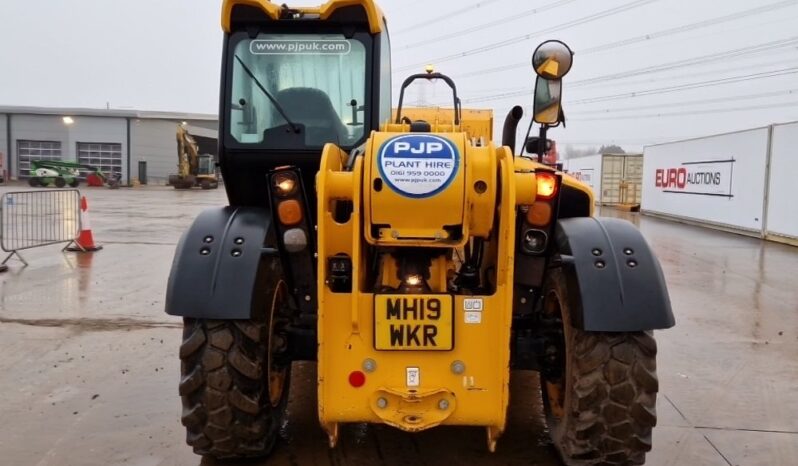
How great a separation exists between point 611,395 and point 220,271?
77.1 inches

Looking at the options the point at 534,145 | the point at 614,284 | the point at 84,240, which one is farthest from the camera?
the point at 84,240

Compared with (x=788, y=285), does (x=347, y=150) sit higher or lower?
higher

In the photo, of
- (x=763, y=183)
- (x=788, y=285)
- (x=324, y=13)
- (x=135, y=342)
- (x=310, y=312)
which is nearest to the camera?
(x=310, y=312)

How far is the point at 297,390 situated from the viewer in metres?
4.68

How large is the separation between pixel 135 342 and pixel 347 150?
122 inches

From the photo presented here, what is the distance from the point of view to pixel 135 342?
6.05m

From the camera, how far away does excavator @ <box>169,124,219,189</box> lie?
135ft

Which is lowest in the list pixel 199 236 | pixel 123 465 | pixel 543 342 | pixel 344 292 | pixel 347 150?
pixel 123 465

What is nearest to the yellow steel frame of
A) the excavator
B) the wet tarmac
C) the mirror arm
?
the wet tarmac

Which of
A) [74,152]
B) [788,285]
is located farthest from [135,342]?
[74,152]

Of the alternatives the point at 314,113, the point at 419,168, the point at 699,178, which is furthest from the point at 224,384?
the point at 699,178

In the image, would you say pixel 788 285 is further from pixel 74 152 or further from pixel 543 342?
pixel 74 152

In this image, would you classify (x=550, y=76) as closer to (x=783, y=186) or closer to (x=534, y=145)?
(x=534, y=145)

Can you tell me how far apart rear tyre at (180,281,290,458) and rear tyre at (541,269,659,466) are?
1.54m
